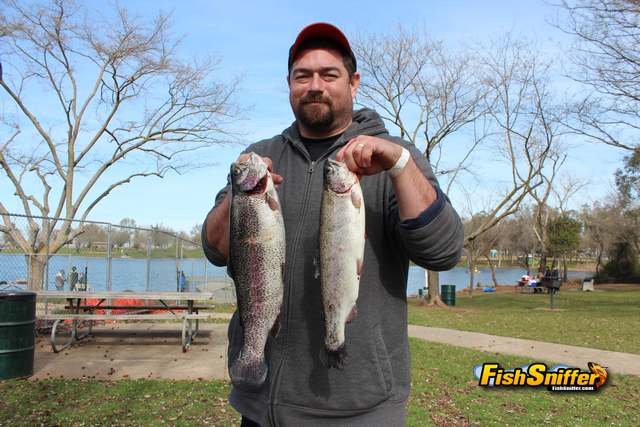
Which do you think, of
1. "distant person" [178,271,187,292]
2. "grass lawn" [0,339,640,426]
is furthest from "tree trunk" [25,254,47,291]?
"grass lawn" [0,339,640,426]

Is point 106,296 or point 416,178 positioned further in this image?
point 106,296

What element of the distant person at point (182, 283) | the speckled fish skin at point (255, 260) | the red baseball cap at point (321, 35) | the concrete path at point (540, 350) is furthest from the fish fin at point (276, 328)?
the distant person at point (182, 283)

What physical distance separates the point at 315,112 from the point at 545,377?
7.66 meters

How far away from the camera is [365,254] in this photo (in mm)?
2230

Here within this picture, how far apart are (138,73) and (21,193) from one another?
595 cm

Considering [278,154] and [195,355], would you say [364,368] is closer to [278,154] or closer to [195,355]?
[278,154]

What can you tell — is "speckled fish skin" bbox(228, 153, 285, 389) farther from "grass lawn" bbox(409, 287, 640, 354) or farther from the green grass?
"grass lawn" bbox(409, 287, 640, 354)

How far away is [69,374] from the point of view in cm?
805

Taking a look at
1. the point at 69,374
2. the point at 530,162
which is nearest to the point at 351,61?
the point at 69,374

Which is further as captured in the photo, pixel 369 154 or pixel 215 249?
pixel 215 249

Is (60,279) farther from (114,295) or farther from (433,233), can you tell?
(433,233)

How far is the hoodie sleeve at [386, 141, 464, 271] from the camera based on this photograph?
6.46 feet

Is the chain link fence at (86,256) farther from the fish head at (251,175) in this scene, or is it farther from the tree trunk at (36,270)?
the fish head at (251,175)

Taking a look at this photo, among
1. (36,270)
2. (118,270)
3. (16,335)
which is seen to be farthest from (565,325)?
(36,270)
